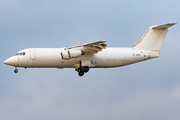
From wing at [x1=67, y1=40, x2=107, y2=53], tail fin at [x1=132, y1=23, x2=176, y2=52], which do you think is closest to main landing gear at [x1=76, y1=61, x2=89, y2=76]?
wing at [x1=67, y1=40, x2=107, y2=53]

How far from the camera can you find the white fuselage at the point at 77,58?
27.3 metres

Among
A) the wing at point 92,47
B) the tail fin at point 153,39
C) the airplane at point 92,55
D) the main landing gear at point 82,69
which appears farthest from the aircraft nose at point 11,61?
the tail fin at point 153,39

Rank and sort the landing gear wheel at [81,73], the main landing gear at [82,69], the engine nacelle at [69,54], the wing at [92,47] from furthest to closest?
the landing gear wheel at [81,73], the main landing gear at [82,69], the wing at [92,47], the engine nacelle at [69,54]

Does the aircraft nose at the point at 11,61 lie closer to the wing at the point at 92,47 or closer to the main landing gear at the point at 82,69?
the wing at the point at 92,47

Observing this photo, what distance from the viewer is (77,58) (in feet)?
92.2

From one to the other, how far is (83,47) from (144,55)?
5434 millimetres

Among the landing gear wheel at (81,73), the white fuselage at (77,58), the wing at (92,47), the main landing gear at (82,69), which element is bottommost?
the landing gear wheel at (81,73)

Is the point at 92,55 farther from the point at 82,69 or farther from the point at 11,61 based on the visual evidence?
the point at 11,61

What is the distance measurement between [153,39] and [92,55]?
5.57m

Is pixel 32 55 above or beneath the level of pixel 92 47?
beneath

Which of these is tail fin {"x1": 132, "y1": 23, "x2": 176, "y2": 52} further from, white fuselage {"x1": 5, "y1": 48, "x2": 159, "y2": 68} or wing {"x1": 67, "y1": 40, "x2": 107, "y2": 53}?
wing {"x1": 67, "y1": 40, "x2": 107, "y2": 53}

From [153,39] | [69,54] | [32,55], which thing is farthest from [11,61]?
[153,39]

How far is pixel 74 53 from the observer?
27031 millimetres

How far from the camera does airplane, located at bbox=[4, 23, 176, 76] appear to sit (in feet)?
89.4
